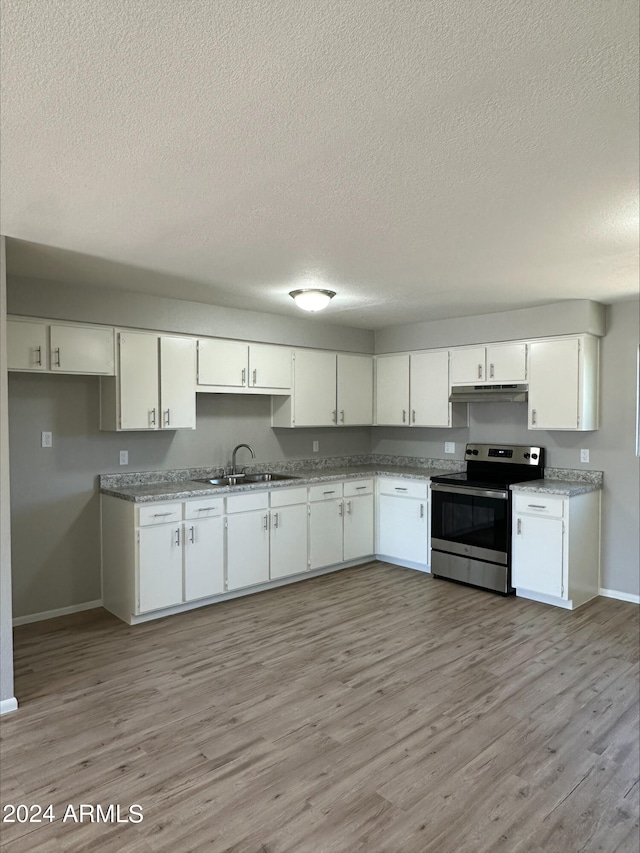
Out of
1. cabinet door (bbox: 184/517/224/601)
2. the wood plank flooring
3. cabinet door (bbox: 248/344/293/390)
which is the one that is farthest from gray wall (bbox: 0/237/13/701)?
cabinet door (bbox: 248/344/293/390)

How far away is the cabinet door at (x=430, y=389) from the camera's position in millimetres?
5523

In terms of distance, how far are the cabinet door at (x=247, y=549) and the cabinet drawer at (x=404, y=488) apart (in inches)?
55.3

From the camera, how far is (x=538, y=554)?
14.7ft

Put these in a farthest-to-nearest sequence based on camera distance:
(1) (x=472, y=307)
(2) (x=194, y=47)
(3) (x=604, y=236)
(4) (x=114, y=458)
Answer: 1. (1) (x=472, y=307)
2. (4) (x=114, y=458)
3. (3) (x=604, y=236)
4. (2) (x=194, y=47)

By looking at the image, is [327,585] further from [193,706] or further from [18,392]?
[18,392]

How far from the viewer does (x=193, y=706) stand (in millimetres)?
2965

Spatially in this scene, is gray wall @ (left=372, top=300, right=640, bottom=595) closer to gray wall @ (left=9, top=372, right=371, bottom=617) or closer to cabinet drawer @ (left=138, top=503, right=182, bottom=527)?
cabinet drawer @ (left=138, top=503, right=182, bottom=527)

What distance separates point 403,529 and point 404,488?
40cm

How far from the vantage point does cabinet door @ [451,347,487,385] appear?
17.1 feet

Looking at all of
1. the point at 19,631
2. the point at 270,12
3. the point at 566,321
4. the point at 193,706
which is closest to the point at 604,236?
the point at 566,321

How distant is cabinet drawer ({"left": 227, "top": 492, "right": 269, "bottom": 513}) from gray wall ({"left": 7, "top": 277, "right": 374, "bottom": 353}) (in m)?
1.37

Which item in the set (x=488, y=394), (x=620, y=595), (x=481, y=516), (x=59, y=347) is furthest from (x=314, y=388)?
(x=620, y=595)

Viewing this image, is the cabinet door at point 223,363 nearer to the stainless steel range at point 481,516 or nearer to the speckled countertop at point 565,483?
the stainless steel range at point 481,516

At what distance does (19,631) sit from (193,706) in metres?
1.74
